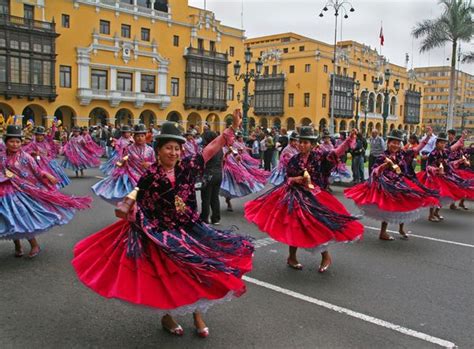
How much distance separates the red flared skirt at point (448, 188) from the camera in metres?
9.66

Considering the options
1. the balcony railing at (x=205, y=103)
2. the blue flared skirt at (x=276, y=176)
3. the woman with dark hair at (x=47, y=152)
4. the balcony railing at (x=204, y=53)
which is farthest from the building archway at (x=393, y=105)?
the woman with dark hair at (x=47, y=152)

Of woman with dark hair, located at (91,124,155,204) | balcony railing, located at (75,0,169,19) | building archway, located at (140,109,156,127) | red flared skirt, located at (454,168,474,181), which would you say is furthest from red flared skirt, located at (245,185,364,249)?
building archway, located at (140,109,156,127)

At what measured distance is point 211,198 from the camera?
9.05 meters

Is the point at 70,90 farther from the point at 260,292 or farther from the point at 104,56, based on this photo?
the point at 260,292

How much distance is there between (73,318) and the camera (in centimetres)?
451

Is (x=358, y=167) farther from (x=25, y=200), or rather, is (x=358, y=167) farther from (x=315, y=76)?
(x=315, y=76)

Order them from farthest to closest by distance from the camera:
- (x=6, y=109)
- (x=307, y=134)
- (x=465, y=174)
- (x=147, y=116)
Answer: (x=147, y=116) < (x=6, y=109) < (x=465, y=174) < (x=307, y=134)

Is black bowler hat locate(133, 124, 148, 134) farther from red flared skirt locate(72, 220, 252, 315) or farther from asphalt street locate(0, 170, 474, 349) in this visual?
red flared skirt locate(72, 220, 252, 315)

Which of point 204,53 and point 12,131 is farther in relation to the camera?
point 204,53

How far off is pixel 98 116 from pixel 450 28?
30.6 m

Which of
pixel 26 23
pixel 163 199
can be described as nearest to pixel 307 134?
pixel 163 199

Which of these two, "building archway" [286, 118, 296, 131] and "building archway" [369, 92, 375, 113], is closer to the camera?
"building archway" [286, 118, 296, 131]

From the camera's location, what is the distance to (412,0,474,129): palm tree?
28.6 m

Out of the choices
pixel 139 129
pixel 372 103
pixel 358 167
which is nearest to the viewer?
pixel 139 129
